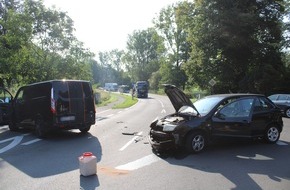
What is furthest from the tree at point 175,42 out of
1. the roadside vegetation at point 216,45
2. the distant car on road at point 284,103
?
the distant car on road at point 284,103

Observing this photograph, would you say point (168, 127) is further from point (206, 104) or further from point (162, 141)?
point (206, 104)

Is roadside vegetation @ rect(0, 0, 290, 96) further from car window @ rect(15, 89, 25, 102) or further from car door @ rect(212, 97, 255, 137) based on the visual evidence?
car door @ rect(212, 97, 255, 137)

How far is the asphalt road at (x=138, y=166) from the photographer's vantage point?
604 cm

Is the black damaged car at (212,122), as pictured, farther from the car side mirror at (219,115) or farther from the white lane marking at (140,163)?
the white lane marking at (140,163)

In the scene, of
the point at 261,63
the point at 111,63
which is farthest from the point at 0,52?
the point at 111,63

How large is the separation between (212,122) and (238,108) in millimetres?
1098

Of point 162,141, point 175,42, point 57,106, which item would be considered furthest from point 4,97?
point 175,42

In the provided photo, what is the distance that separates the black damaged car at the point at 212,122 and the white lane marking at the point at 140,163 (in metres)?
0.54

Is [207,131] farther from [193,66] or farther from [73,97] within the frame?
[193,66]

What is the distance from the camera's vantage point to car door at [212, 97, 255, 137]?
877 centimetres

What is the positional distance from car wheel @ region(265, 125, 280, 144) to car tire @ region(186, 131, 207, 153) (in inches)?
90.8

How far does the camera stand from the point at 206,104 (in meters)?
9.38

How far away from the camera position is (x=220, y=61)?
34719 mm

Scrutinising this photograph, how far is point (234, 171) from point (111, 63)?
144456 mm
